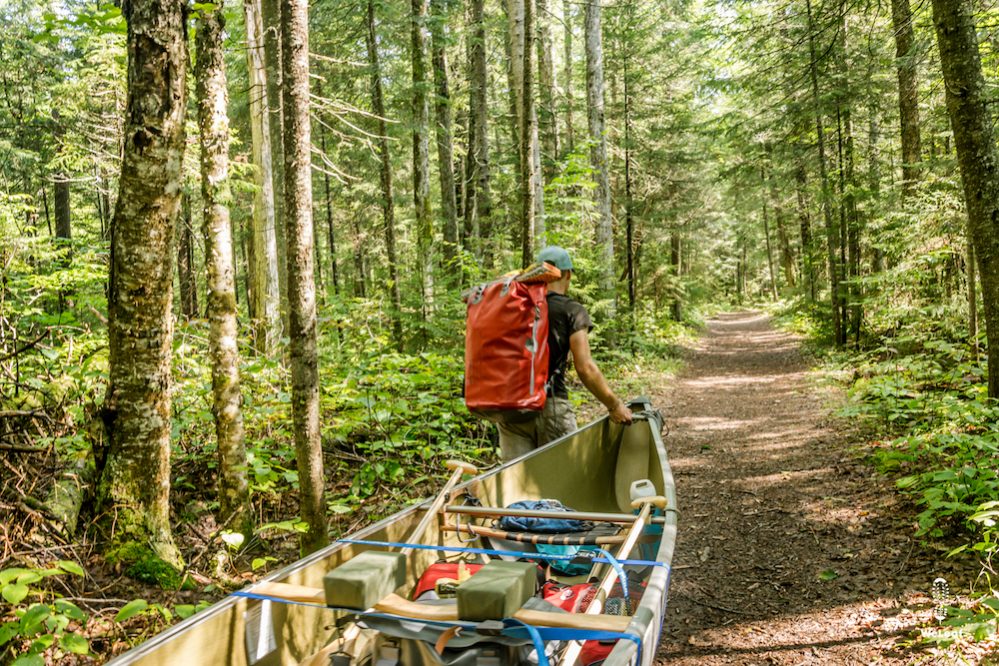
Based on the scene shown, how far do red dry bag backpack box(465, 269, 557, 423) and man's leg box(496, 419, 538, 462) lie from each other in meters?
0.36

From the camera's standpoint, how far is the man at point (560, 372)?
4633 mm

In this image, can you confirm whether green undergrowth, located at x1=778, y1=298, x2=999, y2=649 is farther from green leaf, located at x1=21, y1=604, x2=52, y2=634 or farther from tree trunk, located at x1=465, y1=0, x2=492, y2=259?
tree trunk, located at x1=465, y1=0, x2=492, y2=259

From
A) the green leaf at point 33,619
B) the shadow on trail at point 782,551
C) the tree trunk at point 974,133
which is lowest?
the shadow on trail at point 782,551

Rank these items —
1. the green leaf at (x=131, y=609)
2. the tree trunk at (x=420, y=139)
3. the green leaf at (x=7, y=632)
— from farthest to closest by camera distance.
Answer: the tree trunk at (x=420, y=139) < the green leaf at (x=131, y=609) < the green leaf at (x=7, y=632)

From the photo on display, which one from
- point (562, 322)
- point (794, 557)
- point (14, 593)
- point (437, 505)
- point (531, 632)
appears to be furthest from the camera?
point (794, 557)

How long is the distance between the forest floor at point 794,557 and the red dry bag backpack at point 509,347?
184cm

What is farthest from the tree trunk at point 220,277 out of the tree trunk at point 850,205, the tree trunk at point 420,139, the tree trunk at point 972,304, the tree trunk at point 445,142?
the tree trunk at point 850,205

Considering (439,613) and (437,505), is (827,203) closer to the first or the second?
(437,505)

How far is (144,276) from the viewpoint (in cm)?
368

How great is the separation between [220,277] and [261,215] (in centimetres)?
521

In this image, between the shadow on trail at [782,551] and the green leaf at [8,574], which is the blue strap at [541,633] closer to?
the green leaf at [8,574]

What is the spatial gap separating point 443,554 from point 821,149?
45.3ft

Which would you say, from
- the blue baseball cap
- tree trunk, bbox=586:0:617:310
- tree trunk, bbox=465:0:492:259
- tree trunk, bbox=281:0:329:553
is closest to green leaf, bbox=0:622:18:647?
tree trunk, bbox=281:0:329:553

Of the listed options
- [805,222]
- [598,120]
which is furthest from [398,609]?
[805,222]
